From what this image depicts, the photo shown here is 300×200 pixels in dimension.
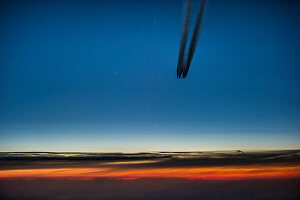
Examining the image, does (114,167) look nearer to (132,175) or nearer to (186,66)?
(132,175)

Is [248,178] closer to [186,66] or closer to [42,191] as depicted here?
[186,66]

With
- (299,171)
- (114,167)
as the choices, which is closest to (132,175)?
(114,167)

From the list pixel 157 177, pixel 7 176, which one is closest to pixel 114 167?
pixel 157 177

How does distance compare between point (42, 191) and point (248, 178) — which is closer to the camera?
point (42, 191)

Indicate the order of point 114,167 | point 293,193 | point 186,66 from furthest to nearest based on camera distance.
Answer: point 114,167
point 293,193
point 186,66

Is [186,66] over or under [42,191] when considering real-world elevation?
over

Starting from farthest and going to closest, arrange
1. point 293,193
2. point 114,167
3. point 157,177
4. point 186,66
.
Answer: point 114,167, point 157,177, point 293,193, point 186,66

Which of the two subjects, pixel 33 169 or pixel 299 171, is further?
pixel 33 169

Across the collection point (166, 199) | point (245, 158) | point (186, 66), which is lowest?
point (166, 199)

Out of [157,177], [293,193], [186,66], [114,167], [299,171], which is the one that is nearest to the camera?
[186,66]
